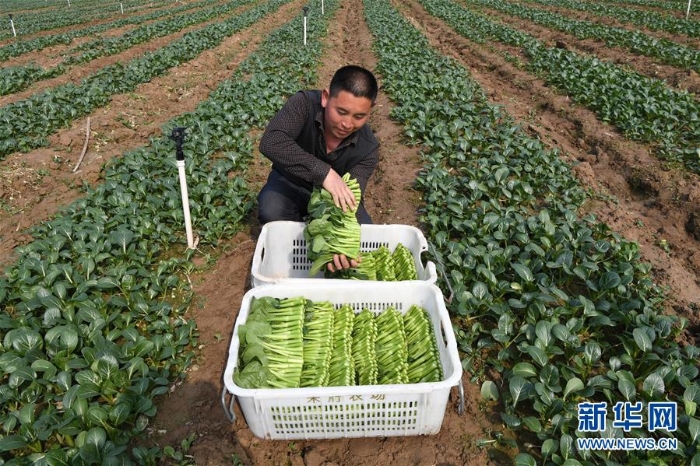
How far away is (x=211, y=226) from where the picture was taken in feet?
18.4

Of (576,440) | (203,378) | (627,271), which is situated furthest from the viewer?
(627,271)

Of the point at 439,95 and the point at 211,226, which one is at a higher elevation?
the point at 439,95

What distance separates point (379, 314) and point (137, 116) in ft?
31.3

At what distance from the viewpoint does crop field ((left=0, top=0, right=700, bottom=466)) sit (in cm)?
313

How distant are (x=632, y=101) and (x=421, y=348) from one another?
32.4 feet

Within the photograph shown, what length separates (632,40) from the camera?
1684 cm

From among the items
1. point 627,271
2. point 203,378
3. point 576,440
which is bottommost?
point 203,378

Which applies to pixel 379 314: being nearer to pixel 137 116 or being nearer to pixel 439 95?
pixel 439 95

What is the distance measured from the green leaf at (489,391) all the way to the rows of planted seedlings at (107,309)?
8.52 feet

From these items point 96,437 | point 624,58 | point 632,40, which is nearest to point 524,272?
point 96,437

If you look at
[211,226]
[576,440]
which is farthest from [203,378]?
[576,440]

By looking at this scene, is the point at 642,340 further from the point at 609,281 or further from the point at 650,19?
the point at 650,19

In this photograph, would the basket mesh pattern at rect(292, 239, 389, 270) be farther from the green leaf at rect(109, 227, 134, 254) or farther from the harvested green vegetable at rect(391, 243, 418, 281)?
the green leaf at rect(109, 227, 134, 254)

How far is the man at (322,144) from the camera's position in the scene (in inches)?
143
